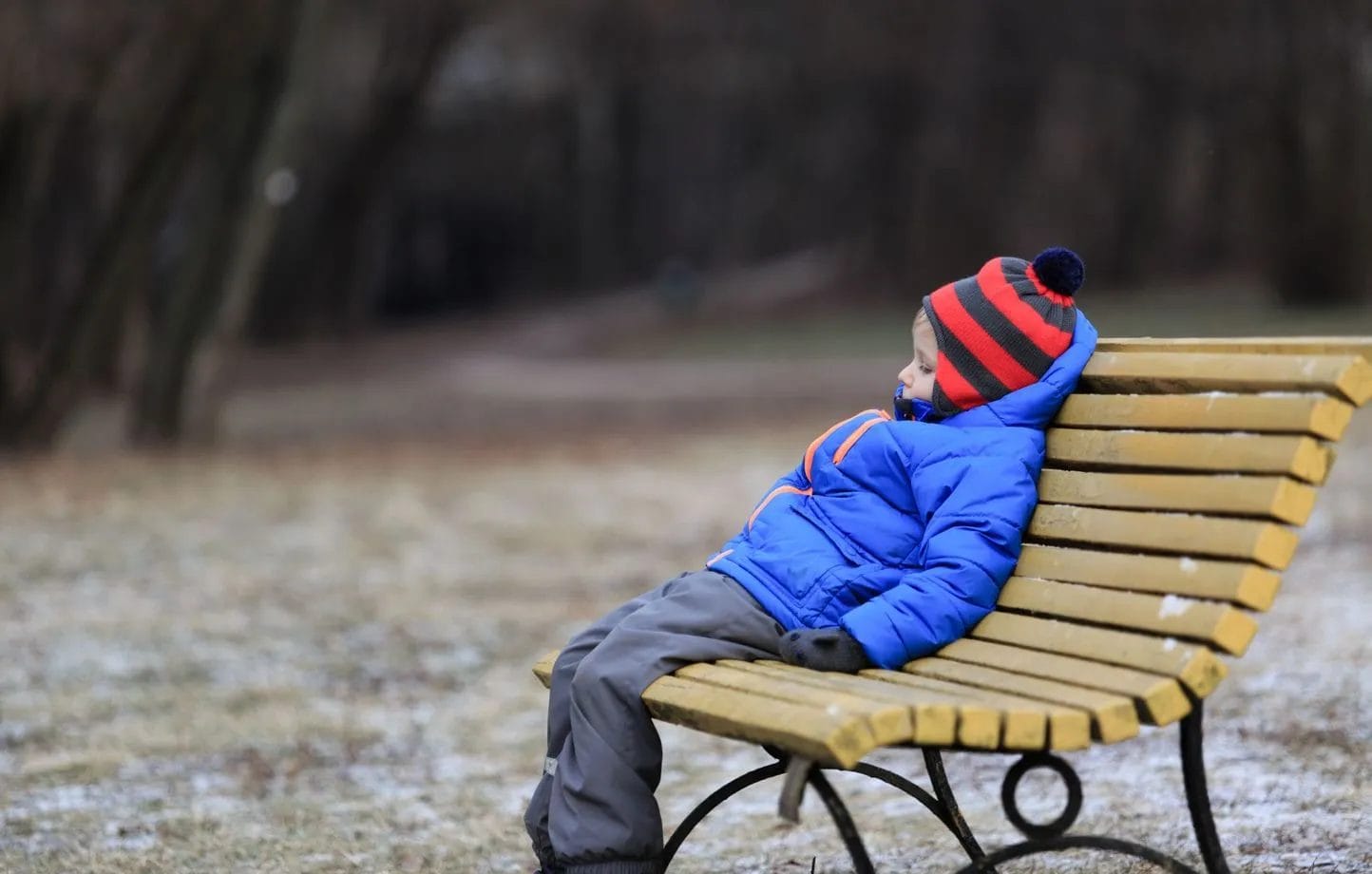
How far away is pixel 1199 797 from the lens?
321 cm

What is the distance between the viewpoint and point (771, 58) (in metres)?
34.7

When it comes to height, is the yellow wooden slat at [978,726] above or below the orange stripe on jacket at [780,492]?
below

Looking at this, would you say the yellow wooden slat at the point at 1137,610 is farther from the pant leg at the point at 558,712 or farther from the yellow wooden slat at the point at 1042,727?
the pant leg at the point at 558,712

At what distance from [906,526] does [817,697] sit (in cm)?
61

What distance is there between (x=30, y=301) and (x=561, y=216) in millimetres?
20923

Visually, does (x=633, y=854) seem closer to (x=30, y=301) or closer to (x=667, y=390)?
(x=667, y=390)

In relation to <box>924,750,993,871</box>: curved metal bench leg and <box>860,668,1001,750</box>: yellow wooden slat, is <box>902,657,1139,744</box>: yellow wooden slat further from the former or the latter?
<box>924,750,993,871</box>: curved metal bench leg

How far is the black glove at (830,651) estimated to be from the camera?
3.36 meters

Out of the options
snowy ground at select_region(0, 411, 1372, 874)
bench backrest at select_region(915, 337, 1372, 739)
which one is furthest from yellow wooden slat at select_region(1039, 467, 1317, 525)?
snowy ground at select_region(0, 411, 1372, 874)

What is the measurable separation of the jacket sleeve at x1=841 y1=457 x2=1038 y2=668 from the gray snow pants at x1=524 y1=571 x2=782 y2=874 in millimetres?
233

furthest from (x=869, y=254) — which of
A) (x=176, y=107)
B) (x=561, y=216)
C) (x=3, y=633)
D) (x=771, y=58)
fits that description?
(x=3, y=633)

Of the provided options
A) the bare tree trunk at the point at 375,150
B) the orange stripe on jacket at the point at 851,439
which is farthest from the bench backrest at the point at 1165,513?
the bare tree trunk at the point at 375,150

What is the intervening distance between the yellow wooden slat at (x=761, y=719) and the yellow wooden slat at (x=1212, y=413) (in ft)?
2.94

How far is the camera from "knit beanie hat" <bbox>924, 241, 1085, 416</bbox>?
11.6 feet
